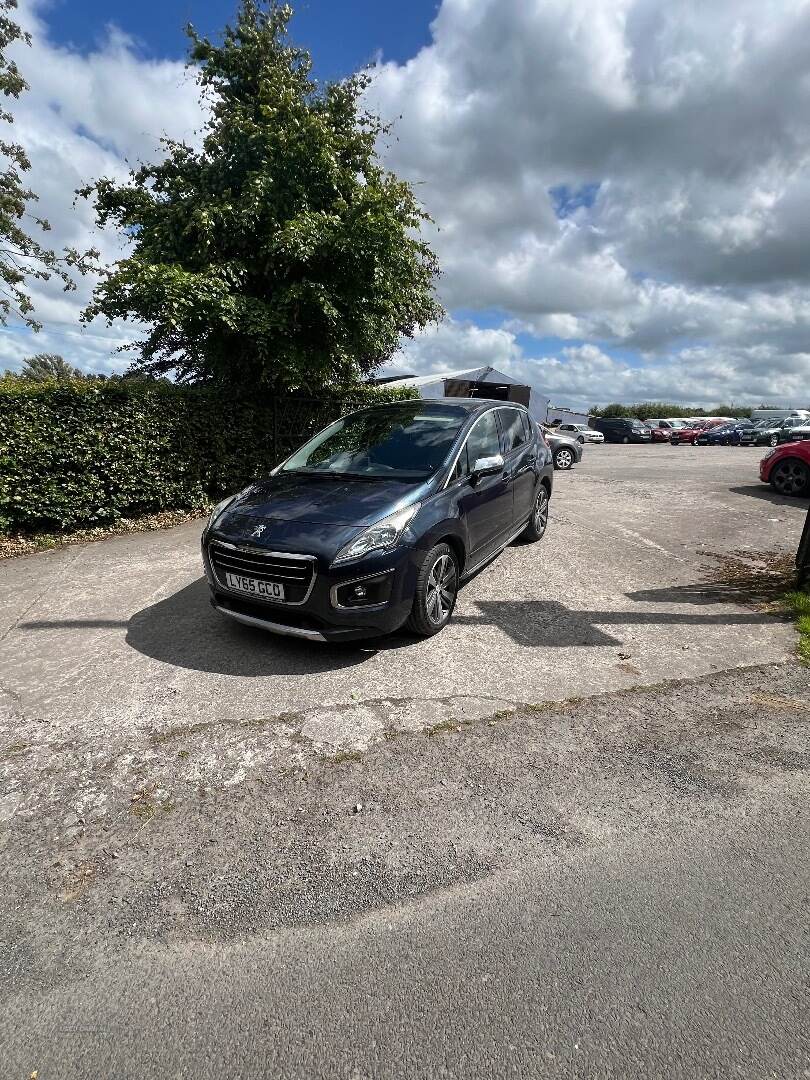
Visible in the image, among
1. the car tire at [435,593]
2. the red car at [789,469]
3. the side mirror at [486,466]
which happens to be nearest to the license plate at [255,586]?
the car tire at [435,593]

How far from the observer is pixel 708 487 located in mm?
12328

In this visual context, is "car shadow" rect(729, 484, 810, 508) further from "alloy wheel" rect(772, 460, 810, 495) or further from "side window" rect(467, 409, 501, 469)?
"side window" rect(467, 409, 501, 469)

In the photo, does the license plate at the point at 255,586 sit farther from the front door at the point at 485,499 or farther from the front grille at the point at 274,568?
the front door at the point at 485,499

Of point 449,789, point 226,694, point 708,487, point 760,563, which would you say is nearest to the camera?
point 449,789

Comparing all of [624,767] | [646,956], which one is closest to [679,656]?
[624,767]

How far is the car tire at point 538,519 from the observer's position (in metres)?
6.82

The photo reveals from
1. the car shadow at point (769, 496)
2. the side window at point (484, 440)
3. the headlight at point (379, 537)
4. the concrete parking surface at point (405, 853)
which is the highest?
the side window at point (484, 440)

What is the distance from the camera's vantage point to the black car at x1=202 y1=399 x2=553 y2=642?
12.0 ft

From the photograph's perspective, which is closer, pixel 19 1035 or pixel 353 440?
pixel 19 1035

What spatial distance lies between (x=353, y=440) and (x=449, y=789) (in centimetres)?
348

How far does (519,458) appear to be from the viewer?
19.6 feet

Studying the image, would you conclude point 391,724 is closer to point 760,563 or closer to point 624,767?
point 624,767

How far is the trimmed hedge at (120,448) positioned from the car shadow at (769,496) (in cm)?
925

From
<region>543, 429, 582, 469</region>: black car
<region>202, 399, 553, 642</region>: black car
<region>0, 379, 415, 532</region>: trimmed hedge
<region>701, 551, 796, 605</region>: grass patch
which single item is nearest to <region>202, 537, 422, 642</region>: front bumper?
<region>202, 399, 553, 642</region>: black car
